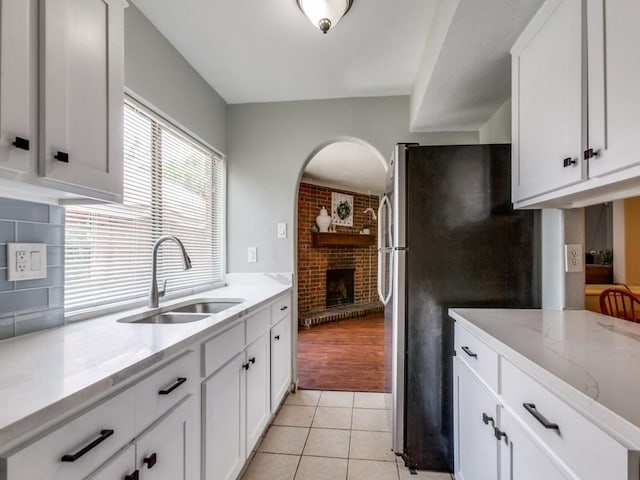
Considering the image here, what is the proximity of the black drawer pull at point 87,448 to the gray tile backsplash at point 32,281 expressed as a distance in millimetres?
601

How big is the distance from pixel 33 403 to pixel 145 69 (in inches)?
68.6

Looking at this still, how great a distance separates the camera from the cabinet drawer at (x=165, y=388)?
0.94 meters

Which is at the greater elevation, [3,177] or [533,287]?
[3,177]

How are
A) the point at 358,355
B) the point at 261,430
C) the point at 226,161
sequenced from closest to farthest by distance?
1. the point at 261,430
2. the point at 226,161
3. the point at 358,355

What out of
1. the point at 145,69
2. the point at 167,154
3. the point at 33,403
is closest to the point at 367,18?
the point at 145,69

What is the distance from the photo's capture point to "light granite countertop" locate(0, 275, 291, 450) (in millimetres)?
639

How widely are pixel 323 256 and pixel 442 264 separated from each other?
14.2 feet

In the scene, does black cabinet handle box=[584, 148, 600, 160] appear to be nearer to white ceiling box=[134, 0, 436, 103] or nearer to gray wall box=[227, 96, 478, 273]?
white ceiling box=[134, 0, 436, 103]

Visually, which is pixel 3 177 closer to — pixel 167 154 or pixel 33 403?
pixel 33 403

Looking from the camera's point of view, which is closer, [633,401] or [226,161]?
[633,401]

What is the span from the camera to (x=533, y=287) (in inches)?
67.6

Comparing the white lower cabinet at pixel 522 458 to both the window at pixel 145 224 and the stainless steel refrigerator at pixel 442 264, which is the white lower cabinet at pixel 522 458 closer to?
the stainless steel refrigerator at pixel 442 264

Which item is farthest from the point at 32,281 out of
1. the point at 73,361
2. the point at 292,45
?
the point at 292,45

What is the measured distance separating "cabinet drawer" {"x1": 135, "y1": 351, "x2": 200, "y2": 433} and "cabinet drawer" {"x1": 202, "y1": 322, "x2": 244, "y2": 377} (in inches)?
2.7
